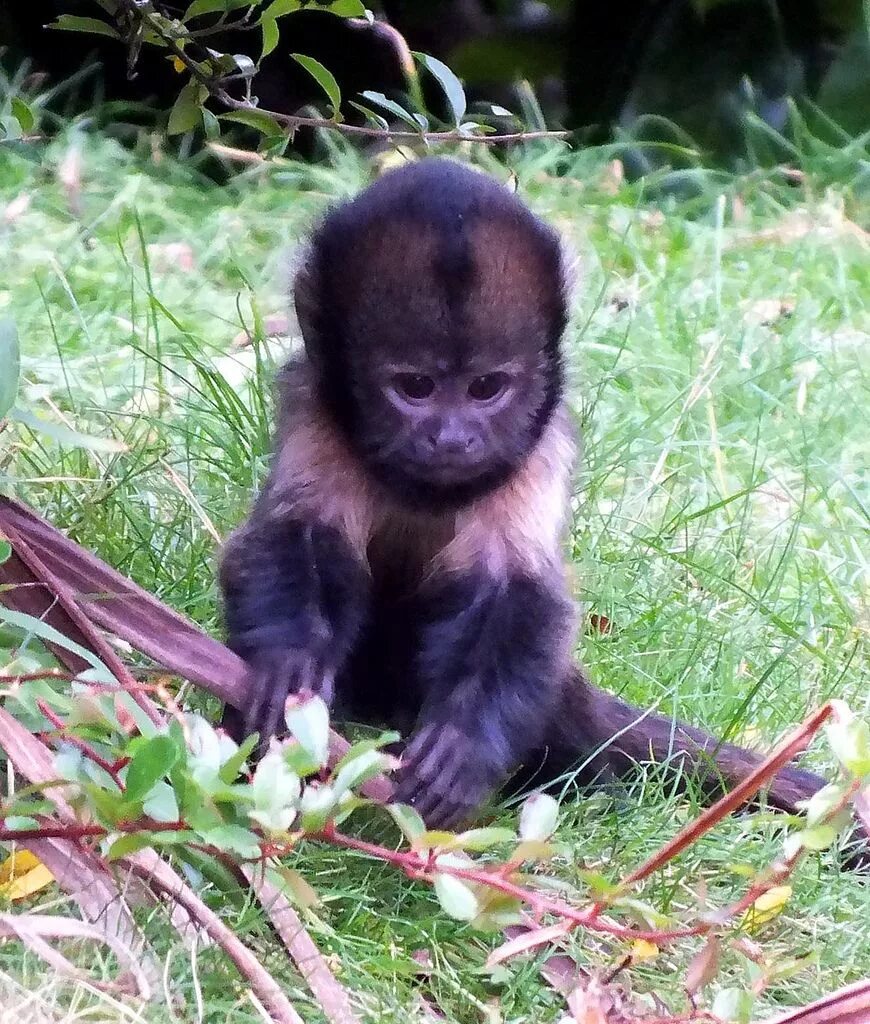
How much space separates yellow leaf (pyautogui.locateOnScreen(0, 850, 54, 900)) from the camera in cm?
179

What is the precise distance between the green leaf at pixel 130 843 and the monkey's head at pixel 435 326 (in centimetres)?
102

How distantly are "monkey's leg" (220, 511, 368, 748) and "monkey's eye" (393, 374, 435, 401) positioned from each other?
278 millimetres

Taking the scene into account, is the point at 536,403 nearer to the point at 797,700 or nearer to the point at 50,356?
the point at 797,700

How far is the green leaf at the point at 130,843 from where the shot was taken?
144cm

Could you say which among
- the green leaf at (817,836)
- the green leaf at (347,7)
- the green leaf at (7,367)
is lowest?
the green leaf at (817,836)

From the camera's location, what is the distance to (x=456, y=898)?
1.44 meters

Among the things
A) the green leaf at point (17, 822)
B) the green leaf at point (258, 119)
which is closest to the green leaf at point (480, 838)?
the green leaf at point (17, 822)

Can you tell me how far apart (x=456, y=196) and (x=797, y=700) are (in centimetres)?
118

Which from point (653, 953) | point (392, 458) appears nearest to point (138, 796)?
point (653, 953)

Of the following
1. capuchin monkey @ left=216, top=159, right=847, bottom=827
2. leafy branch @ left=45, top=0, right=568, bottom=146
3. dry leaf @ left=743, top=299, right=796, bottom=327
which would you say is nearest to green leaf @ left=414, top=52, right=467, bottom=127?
leafy branch @ left=45, top=0, right=568, bottom=146

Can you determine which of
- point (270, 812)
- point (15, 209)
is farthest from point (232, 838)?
point (15, 209)

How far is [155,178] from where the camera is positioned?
227 inches

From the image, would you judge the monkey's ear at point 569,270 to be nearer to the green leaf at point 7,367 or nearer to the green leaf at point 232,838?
the green leaf at point 7,367

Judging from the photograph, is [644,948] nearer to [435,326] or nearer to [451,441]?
[451,441]
